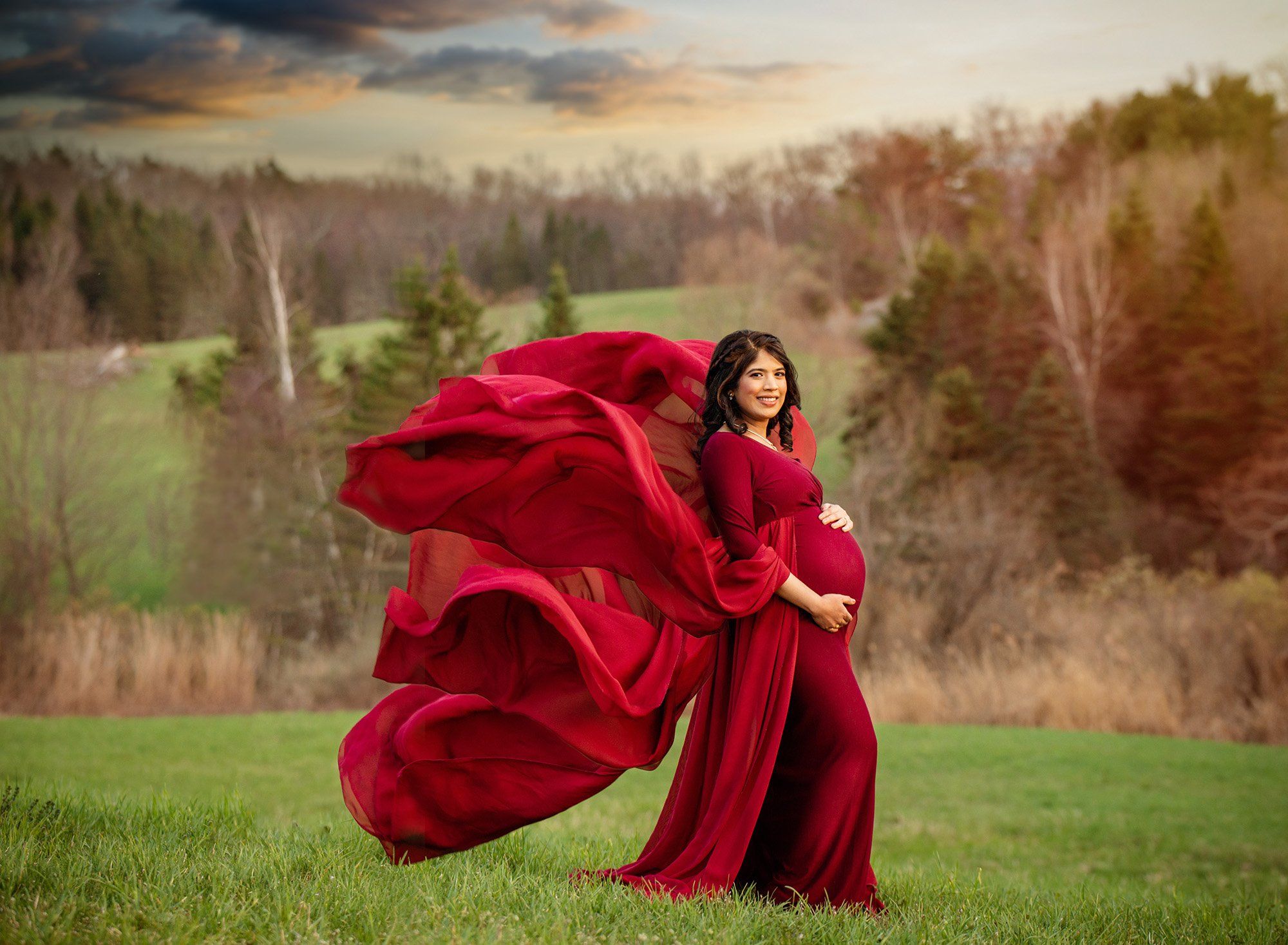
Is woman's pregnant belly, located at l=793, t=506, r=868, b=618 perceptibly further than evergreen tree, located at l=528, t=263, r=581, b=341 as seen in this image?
No

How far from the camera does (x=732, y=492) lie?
4.33 m

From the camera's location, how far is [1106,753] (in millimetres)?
13969

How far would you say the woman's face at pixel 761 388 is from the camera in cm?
454

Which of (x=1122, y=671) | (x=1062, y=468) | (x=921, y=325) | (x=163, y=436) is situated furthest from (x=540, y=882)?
(x=163, y=436)

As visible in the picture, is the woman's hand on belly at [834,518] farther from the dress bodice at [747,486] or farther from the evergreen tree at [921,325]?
the evergreen tree at [921,325]

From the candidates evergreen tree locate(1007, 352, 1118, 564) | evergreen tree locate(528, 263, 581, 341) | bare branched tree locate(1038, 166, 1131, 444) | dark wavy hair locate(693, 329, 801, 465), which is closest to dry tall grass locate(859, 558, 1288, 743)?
evergreen tree locate(1007, 352, 1118, 564)

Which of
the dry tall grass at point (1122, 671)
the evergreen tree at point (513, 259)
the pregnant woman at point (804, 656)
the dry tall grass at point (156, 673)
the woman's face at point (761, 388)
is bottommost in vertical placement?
the dry tall grass at point (156, 673)

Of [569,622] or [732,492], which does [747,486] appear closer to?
[732,492]

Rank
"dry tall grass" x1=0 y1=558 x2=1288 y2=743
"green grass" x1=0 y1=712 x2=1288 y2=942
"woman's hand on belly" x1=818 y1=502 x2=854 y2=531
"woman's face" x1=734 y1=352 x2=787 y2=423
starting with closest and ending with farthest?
"green grass" x1=0 y1=712 x2=1288 y2=942 < "woman's face" x1=734 y1=352 x2=787 y2=423 < "woman's hand on belly" x1=818 y1=502 x2=854 y2=531 < "dry tall grass" x1=0 y1=558 x2=1288 y2=743

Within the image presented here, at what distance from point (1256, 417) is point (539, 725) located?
34892 millimetres

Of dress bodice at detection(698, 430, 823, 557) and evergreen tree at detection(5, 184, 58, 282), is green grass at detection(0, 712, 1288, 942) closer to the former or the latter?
dress bodice at detection(698, 430, 823, 557)

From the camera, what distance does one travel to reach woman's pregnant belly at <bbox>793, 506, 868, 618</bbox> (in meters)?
4.57

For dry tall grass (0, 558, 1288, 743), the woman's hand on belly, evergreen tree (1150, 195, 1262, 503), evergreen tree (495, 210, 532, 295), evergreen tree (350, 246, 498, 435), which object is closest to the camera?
the woman's hand on belly

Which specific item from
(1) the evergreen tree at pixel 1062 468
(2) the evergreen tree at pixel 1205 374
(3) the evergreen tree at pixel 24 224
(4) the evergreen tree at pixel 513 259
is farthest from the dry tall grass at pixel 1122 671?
(4) the evergreen tree at pixel 513 259
